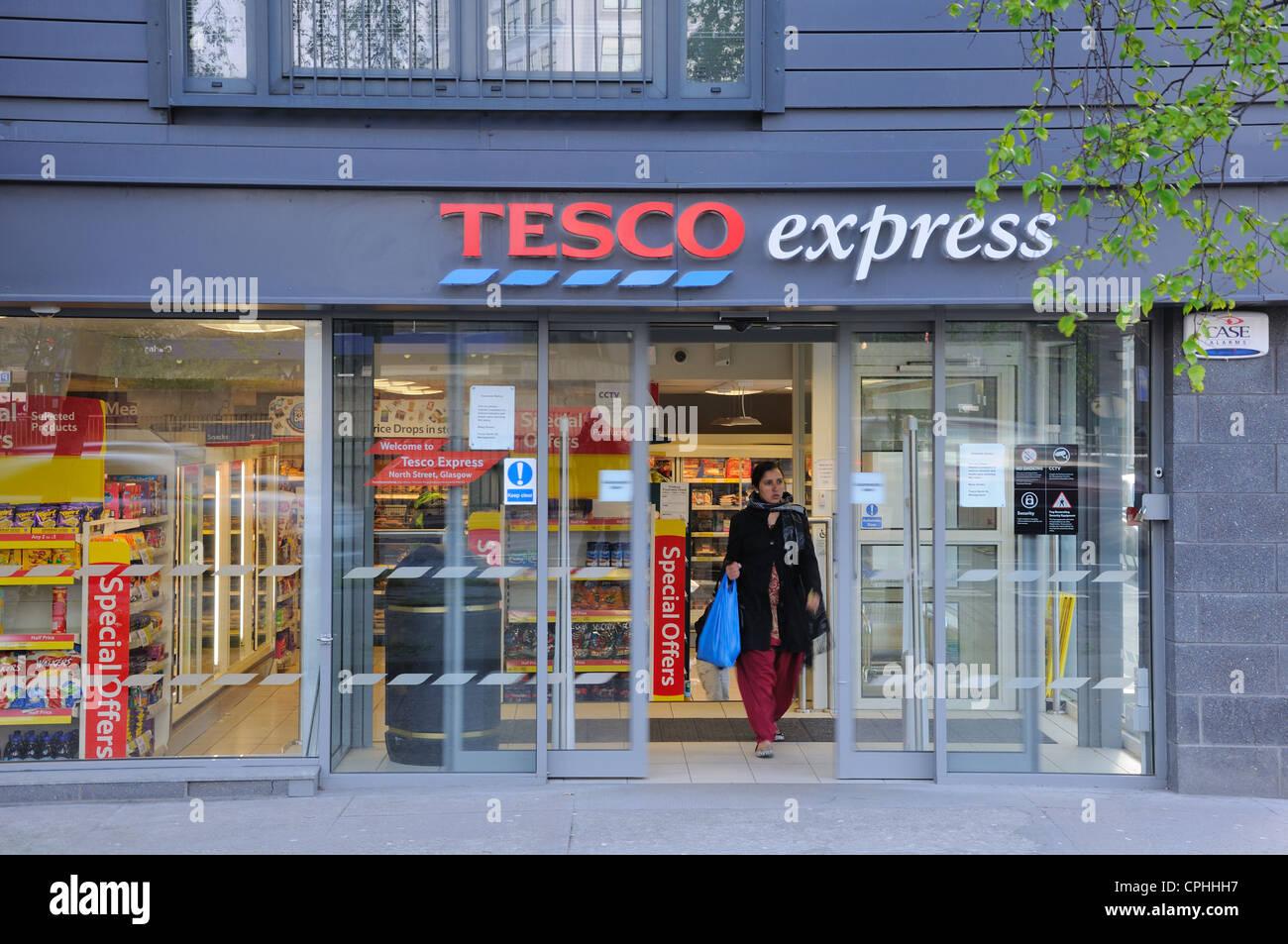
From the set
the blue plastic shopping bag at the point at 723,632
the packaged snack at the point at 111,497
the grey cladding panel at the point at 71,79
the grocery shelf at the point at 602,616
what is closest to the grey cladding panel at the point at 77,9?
the grey cladding panel at the point at 71,79

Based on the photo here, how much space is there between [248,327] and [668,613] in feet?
12.7

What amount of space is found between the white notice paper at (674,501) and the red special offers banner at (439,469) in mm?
2500

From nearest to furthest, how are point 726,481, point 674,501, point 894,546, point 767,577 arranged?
point 894,546 → point 767,577 → point 674,501 → point 726,481

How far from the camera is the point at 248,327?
22.0ft

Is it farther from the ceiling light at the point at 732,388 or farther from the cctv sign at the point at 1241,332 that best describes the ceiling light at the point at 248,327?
the cctv sign at the point at 1241,332

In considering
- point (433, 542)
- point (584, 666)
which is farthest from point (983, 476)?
point (433, 542)

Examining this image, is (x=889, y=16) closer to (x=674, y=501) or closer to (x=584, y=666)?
(x=674, y=501)

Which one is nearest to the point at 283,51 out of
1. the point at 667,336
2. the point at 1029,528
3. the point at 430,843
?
the point at 667,336

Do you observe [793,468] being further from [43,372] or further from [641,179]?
[43,372]

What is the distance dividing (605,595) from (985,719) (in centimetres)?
247

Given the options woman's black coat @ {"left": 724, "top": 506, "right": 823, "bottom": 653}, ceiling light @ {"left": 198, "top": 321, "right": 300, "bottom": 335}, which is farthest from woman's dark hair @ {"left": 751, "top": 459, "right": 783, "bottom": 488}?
ceiling light @ {"left": 198, "top": 321, "right": 300, "bottom": 335}

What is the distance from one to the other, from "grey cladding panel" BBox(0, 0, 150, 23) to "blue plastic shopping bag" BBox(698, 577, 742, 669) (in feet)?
16.6

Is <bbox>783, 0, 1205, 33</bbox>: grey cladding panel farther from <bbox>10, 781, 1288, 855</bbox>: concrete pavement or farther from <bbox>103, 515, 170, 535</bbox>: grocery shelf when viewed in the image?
<bbox>103, 515, 170, 535</bbox>: grocery shelf

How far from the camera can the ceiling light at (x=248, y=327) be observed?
6.67 m
